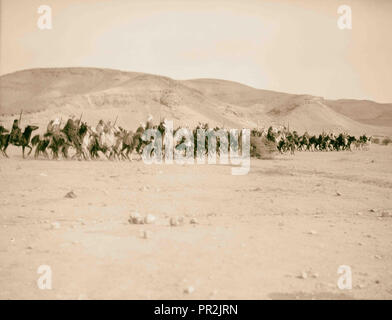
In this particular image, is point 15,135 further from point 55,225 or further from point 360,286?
point 360,286

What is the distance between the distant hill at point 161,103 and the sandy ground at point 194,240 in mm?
44130

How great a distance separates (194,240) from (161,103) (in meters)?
64.0

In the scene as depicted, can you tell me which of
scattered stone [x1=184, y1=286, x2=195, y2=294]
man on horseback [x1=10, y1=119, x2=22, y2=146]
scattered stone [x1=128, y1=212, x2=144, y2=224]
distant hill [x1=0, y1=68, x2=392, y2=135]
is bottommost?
scattered stone [x1=184, y1=286, x2=195, y2=294]

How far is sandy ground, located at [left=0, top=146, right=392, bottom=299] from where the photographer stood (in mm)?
4965

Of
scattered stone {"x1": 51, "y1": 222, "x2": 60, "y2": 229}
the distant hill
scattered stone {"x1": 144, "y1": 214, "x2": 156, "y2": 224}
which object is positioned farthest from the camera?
A: the distant hill

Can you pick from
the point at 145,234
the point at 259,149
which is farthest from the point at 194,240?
the point at 259,149

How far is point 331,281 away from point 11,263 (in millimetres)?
3739

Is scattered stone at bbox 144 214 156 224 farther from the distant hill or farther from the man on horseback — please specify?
the distant hill

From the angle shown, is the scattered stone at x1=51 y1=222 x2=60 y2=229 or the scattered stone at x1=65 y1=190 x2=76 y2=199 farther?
the scattered stone at x1=65 y1=190 x2=76 y2=199

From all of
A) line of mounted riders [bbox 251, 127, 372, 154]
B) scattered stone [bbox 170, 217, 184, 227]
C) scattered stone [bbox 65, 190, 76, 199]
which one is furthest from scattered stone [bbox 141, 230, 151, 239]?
line of mounted riders [bbox 251, 127, 372, 154]

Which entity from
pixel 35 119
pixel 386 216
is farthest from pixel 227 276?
pixel 35 119

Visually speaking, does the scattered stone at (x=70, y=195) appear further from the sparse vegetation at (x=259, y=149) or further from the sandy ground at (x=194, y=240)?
the sparse vegetation at (x=259, y=149)

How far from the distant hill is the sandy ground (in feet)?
145
